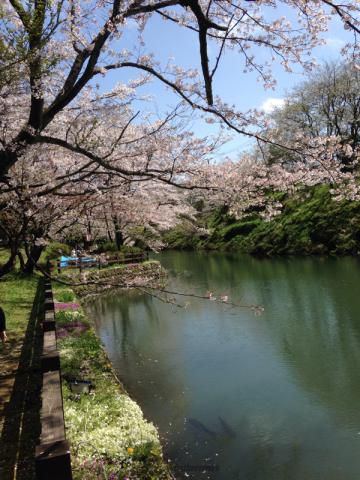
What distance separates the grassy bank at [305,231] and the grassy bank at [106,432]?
1711cm

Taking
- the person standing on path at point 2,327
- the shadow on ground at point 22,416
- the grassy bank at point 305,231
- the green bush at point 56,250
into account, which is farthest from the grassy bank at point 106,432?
the green bush at point 56,250

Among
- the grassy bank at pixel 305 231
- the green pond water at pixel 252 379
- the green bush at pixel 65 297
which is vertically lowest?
the green pond water at pixel 252 379

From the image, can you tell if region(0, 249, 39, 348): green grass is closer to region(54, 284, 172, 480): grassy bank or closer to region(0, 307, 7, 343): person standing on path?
region(0, 307, 7, 343): person standing on path

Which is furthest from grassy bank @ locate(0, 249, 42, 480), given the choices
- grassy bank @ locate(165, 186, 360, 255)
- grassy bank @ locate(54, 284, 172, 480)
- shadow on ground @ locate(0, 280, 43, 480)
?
grassy bank @ locate(165, 186, 360, 255)

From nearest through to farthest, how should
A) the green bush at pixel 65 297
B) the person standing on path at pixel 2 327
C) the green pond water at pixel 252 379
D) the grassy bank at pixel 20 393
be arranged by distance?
the grassy bank at pixel 20 393, the green pond water at pixel 252 379, the person standing on path at pixel 2 327, the green bush at pixel 65 297

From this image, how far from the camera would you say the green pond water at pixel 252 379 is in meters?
5.01

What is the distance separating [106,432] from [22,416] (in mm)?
1267

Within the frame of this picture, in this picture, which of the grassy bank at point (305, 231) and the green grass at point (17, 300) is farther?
the grassy bank at point (305, 231)

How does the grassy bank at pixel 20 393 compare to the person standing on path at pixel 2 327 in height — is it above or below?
below

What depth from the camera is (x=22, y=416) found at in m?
4.70

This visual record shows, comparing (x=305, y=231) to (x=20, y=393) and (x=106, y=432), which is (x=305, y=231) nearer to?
(x=20, y=393)

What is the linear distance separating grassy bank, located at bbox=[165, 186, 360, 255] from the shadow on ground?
1696 cm

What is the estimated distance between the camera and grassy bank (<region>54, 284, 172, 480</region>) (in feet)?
11.9

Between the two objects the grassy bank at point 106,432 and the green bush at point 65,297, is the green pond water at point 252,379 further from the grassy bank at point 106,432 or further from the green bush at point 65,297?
the green bush at point 65,297
